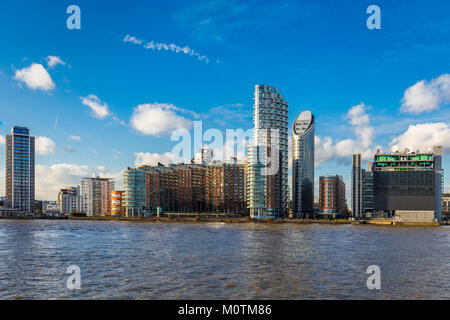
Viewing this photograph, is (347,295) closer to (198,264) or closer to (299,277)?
(299,277)

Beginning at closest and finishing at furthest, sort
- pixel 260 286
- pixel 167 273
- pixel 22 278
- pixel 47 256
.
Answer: pixel 260 286, pixel 22 278, pixel 167 273, pixel 47 256

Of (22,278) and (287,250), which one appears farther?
(287,250)

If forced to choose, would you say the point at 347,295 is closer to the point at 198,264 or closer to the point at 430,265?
the point at 198,264

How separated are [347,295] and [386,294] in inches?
152

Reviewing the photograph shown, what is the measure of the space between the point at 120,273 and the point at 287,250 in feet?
108

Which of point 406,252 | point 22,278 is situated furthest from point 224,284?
point 406,252

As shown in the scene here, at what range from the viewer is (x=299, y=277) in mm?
38531

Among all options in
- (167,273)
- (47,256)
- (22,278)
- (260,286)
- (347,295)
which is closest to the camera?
(347,295)

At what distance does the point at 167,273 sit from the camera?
39500mm
